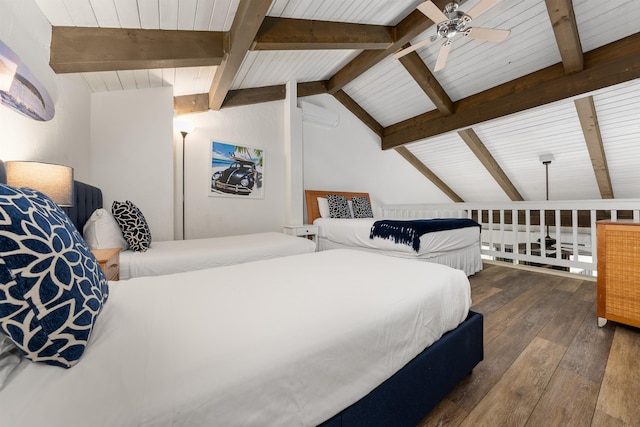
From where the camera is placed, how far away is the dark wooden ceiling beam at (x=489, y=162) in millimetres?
4498

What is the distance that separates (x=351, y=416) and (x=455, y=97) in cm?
471

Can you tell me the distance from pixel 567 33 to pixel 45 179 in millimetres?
4524

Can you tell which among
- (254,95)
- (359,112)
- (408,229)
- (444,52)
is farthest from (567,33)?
(254,95)

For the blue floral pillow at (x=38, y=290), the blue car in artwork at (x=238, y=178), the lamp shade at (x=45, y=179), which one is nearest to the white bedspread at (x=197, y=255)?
the lamp shade at (x=45, y=179)

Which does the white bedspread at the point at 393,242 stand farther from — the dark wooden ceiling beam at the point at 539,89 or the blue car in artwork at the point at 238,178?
the dark wooden ceiling beam at the point at 539,89

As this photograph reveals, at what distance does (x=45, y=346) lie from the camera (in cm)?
53

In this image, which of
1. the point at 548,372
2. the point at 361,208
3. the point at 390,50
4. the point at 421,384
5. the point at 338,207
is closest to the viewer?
the point at 421,384

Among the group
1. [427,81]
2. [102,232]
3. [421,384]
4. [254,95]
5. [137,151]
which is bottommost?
[421,384]

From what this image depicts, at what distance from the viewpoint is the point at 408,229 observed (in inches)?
104

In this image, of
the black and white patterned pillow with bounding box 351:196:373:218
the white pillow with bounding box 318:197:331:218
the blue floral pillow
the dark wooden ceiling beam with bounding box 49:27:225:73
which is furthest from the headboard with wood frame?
the blue floral pillow

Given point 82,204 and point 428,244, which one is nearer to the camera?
point 82,204

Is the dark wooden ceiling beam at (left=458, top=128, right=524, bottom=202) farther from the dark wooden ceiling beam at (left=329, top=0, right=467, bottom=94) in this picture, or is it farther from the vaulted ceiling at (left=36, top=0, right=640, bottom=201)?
the dark wooden ceiling beam at (left=329, top=0, right=467, bottom=94)

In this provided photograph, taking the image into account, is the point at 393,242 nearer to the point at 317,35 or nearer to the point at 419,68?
the point at 317,35

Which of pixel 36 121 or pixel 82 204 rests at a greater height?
pixel 36 121
